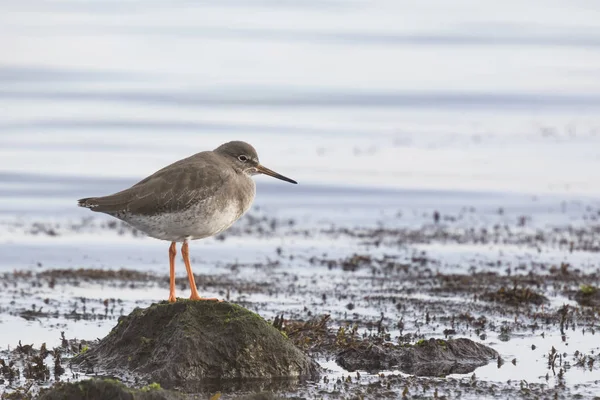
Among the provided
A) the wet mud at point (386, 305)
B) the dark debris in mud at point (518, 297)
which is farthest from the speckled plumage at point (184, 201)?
the dark debris in mud at point (518, 297)

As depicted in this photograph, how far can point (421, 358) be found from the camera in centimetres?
923

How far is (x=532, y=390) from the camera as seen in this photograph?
834cm

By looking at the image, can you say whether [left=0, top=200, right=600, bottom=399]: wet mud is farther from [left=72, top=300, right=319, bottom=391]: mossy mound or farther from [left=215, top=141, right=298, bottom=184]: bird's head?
[left=215, top=141, right=298, bottom=184]: bird's head

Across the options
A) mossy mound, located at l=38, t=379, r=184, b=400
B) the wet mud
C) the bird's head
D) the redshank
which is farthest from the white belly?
mossy mound, located at l=38, t=379, r=184, b=400

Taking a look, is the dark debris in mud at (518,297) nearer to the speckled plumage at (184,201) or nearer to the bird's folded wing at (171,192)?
the speckled plumage at (184,201)

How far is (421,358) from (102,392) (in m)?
3.10

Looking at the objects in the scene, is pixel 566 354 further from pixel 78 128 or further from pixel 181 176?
pixel 78 128

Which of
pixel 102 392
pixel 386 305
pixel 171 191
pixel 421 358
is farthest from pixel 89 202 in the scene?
pixel 386 305

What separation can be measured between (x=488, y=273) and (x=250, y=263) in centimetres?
322

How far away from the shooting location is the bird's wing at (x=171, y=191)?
9.20 m

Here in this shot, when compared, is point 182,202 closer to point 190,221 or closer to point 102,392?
point 190,221

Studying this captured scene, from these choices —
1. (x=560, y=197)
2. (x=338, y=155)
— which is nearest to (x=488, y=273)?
(x=560, y=197)

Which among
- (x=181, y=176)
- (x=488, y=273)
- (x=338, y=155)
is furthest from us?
(x=338, y=155)

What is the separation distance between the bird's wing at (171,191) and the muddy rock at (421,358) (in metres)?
1.87
